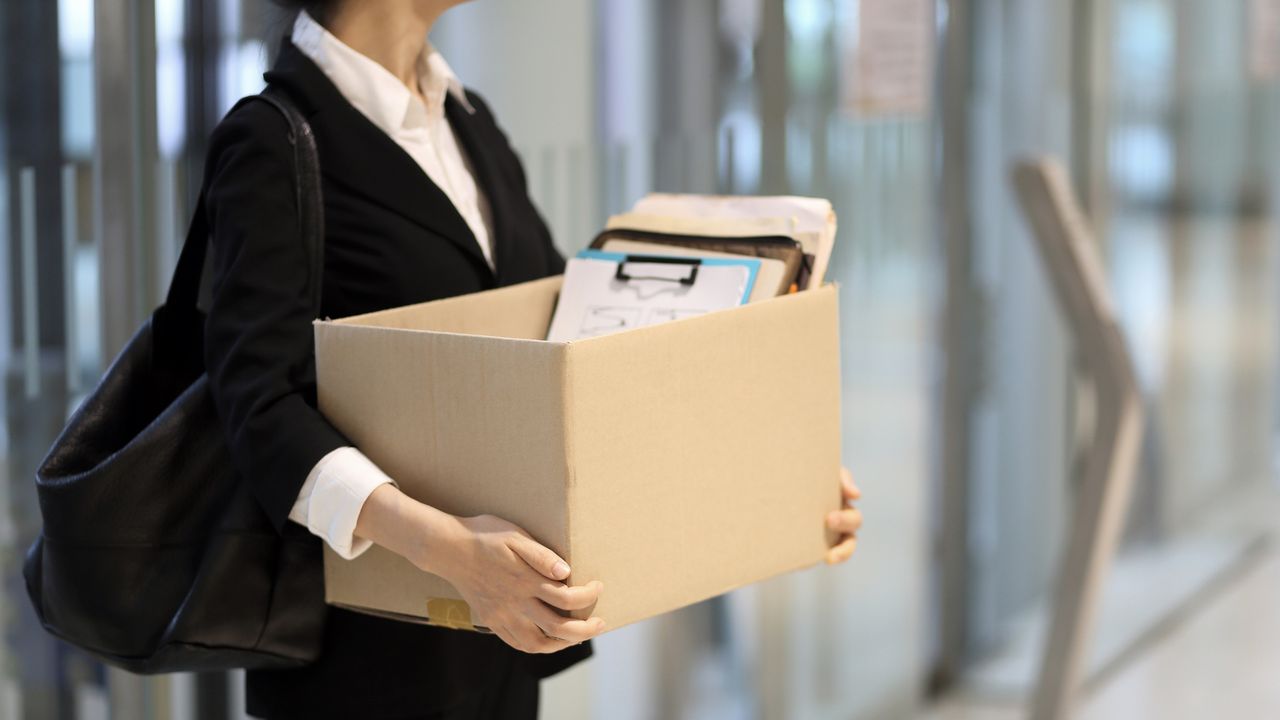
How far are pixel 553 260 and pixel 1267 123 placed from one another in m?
4.57

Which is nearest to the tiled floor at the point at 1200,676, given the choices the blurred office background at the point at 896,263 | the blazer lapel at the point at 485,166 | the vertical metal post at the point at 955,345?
the blurred office background at the point at 896,263

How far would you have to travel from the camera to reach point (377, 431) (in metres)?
1.33

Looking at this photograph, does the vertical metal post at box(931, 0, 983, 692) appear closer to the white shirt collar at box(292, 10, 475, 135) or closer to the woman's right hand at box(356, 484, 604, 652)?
the white shirt collar at box(292, 10, 475, 135)

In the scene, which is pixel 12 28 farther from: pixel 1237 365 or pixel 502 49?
pixel 1237 365

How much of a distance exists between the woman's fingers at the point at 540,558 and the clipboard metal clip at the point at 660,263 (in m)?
0.36

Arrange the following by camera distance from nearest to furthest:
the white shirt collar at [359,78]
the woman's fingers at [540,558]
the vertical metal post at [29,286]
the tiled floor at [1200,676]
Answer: the woman's fingers at [540,558] < the white shirt collar at [359,78] < the vertical metal post at [29,286] < the tiled floor at [1200,676]

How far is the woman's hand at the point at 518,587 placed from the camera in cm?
120

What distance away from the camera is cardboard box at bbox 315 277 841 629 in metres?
1.21

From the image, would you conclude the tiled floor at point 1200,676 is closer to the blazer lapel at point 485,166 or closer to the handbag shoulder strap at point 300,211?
the blazer lapel at point 485,166

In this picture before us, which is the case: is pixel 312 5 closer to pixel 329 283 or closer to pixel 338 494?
pixel 329 283

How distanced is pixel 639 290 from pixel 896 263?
7.00 feet

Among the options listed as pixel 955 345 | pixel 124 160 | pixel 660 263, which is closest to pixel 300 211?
pixel 660 263

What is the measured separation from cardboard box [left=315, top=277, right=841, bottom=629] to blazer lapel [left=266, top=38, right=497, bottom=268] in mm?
100

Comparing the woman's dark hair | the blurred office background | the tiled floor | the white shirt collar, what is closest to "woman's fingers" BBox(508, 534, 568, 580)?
the white shirt collar
